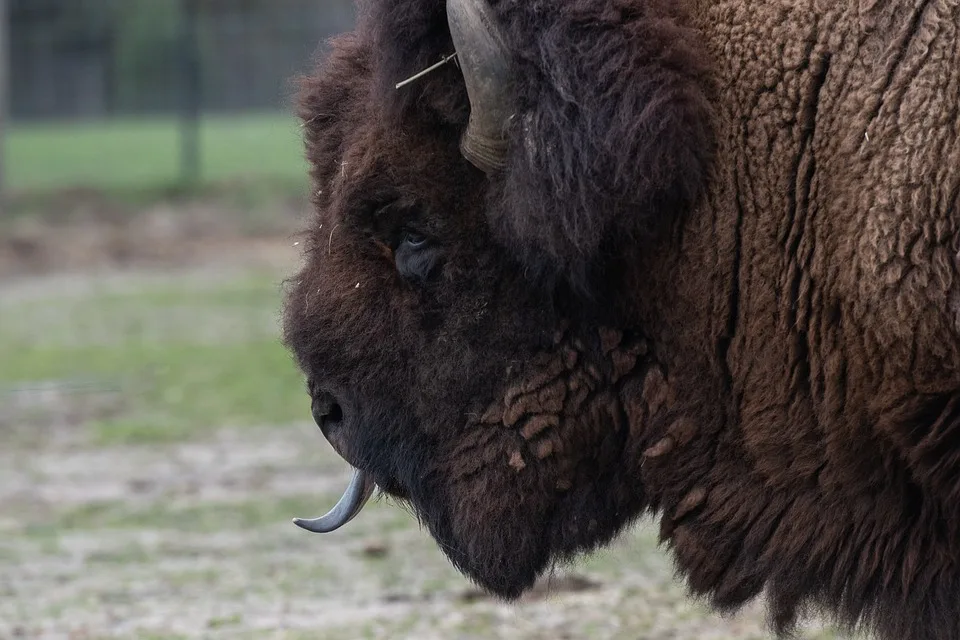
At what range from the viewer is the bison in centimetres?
268

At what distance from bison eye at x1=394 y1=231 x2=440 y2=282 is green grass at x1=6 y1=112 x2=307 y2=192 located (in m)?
17.6

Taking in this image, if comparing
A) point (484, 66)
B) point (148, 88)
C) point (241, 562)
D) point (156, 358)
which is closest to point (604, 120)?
point (484, 66)

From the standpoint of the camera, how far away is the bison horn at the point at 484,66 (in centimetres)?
286

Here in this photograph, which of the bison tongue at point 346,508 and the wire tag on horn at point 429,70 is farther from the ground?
the wire tag on horn at point 429,70

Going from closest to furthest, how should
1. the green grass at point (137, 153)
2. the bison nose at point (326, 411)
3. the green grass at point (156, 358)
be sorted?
the bison nose at point (326, 411) → the green grass at point (156, 358) → the green grass at point (137, 153)

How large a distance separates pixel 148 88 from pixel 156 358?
14203 millimetres

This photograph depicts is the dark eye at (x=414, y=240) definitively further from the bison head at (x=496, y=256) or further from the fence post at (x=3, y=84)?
the fence post at (x=3, y=84)

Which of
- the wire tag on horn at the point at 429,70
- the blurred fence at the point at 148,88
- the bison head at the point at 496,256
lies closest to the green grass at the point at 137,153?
the blurred fence at the point at 148,88

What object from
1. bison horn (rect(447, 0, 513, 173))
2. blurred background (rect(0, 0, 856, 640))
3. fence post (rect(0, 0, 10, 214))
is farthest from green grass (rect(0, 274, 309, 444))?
bison horn (rect(447, 0, 513, 173))

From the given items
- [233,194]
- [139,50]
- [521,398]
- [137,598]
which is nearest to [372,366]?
[521,398]

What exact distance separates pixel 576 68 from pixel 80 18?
25.2 m

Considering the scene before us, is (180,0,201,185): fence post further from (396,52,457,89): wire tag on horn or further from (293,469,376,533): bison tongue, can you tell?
(396,52,457,89): wire tag on horn

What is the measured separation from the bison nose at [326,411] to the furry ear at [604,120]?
0.80 m

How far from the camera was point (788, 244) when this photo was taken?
2.80 metres
